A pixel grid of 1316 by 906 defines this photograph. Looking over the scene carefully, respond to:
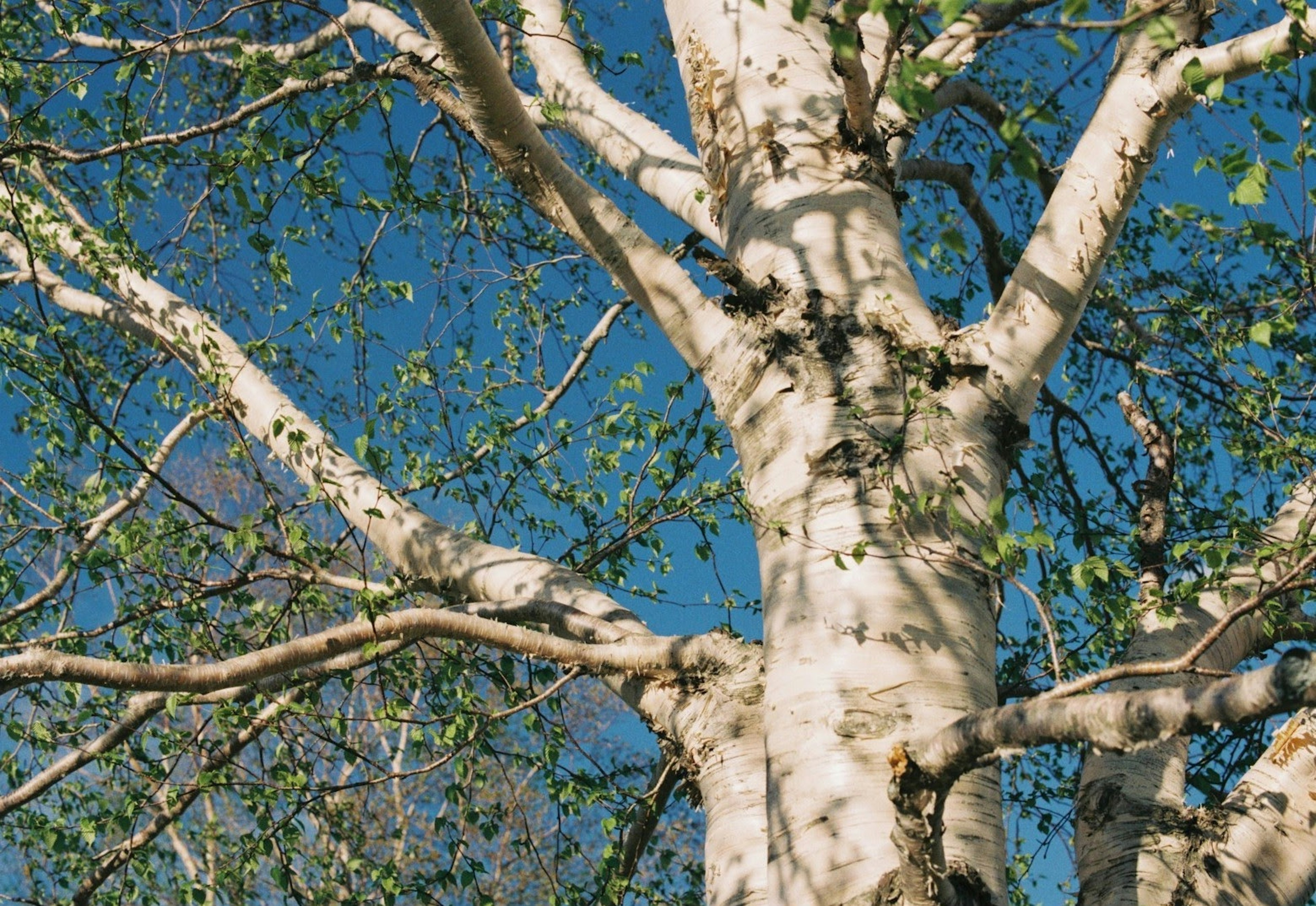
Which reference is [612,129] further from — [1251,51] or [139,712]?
[139,712]

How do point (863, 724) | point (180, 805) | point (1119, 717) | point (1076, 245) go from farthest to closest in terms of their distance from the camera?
1. point (180, 805)
2. point (1076, 245)
3. point (863, 724)
4. point (1119, 717)

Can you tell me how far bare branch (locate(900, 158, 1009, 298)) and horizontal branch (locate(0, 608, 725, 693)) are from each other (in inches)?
94.7

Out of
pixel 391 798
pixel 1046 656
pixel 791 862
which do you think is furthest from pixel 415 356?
pixel 391 798

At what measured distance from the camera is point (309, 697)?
3996 millimetres

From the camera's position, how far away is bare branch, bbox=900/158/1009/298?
15.9 feet

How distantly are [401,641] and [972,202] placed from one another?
11.2ft

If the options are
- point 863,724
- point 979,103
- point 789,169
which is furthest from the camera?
point 979,103

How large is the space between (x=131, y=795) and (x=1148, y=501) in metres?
3.82

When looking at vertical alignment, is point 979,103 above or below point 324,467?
above

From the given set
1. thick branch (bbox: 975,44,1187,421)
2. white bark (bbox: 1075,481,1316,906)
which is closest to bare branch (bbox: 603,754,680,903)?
white bark (bbox: 1075,481,1316,906)

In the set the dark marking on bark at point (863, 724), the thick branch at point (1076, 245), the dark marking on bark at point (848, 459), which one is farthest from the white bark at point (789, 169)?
the dark marking on bark at point (863, 724)

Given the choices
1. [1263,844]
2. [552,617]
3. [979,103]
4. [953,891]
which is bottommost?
[953,891]

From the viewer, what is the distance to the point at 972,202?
5.23m

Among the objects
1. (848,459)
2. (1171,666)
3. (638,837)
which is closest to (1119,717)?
(1171,666)
